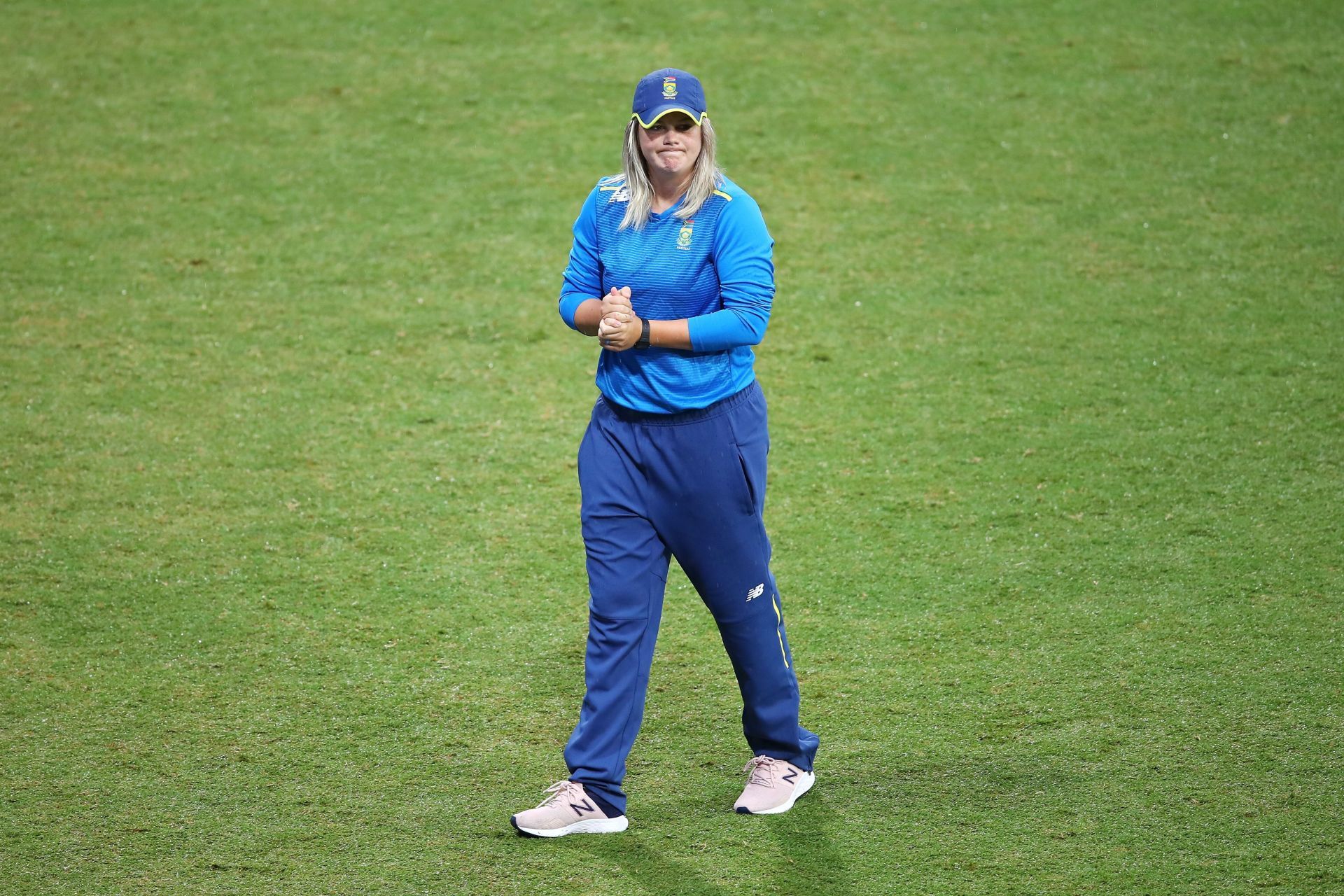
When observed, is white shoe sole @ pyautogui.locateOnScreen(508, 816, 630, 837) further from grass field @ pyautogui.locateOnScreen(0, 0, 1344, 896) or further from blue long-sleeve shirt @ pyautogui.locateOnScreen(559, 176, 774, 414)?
blue long-sleeve shirt @ pyautogui.locateOnScreen(559, 176, 774, 414)

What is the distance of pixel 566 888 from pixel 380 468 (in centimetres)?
268

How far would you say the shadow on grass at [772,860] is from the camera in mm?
3527

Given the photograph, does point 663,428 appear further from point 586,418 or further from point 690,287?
point 586,418

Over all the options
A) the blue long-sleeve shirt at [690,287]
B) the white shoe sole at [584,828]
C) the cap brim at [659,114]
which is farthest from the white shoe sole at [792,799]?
the cap brim at [659,114]

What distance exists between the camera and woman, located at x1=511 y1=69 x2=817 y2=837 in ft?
11.8

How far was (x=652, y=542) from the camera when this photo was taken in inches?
148

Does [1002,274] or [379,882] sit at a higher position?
[1002,274]

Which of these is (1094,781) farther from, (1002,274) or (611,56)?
(611,56)

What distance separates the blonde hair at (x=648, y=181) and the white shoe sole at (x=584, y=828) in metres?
1.55

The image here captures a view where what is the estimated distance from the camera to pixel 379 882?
3.56m

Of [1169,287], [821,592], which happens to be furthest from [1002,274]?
[821,592]

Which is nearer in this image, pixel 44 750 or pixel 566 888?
pixel 566 888

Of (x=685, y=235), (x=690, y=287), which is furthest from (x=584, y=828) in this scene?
(x=685, y=235)

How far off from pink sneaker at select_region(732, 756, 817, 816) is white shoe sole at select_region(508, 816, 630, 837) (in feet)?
1.08
